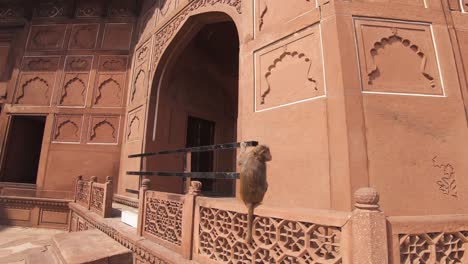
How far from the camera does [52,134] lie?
7098mm

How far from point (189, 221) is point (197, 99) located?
4.81 metres

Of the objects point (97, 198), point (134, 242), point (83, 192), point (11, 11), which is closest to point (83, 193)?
point (83, 192)

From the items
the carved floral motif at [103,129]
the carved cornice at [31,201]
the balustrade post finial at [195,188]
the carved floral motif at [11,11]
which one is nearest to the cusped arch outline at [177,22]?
the carved floral motif at [103,129]

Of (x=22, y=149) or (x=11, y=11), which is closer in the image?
(x=22, y=149)

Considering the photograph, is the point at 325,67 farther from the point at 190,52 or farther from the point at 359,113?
the point at 190,52

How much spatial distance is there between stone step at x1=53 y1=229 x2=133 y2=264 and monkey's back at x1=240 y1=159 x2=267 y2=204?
1839mm

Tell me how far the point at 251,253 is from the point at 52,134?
7.40 metres

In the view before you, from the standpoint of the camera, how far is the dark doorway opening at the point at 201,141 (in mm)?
6682

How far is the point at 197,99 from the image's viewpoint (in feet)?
22.6

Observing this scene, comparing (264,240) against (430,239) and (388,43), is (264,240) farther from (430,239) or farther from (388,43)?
(388,43)

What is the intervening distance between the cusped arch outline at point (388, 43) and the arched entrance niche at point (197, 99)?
9.89 ft

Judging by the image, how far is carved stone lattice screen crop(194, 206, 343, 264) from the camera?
5.08 feet

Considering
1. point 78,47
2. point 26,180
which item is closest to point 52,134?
point 26,180

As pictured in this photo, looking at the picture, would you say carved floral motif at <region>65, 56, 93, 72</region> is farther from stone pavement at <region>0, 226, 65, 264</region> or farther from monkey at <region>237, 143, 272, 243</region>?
monkey at <region>237, 143, 272, 243</region>
